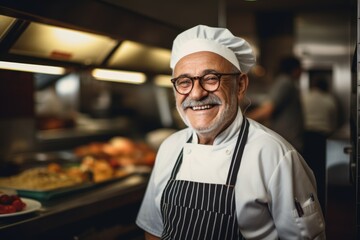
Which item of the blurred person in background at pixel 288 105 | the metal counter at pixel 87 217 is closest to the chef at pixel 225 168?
the metal counter at pixel 87 217

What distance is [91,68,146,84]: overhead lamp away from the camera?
3.67 m

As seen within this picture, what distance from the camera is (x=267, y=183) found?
1.85 m

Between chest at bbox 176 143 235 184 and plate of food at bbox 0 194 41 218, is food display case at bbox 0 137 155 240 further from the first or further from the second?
chest at bbox 176 143 235 184

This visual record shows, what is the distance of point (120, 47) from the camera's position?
11.8ft

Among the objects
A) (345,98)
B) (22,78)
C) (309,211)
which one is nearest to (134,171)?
(22,78)

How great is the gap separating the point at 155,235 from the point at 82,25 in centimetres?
145

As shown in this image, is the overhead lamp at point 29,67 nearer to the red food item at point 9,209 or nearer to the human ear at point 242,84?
the red food item at point 9,209

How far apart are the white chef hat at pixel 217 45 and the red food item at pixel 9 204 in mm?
1194

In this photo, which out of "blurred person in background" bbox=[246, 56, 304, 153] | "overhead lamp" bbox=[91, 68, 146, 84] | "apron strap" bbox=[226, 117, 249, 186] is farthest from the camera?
"blurred person in background" bbox=[246, 56, 304, 153]

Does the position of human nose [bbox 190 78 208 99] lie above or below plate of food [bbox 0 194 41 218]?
above

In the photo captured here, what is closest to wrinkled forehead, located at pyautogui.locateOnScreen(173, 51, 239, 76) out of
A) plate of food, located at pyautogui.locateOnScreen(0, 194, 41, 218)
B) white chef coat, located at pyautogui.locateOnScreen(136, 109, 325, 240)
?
white chef coat, located at pyautogui.locateOnScreen(136, 109, 325, 240)

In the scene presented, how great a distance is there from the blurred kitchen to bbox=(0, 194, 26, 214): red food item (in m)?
0.04

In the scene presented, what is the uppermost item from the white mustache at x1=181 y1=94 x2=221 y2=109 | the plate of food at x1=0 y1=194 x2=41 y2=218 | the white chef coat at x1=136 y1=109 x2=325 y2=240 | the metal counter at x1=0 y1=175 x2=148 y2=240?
the white mustache at x1=181 y1=94 x2=221 y2=109

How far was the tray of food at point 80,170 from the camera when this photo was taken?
2.89m
